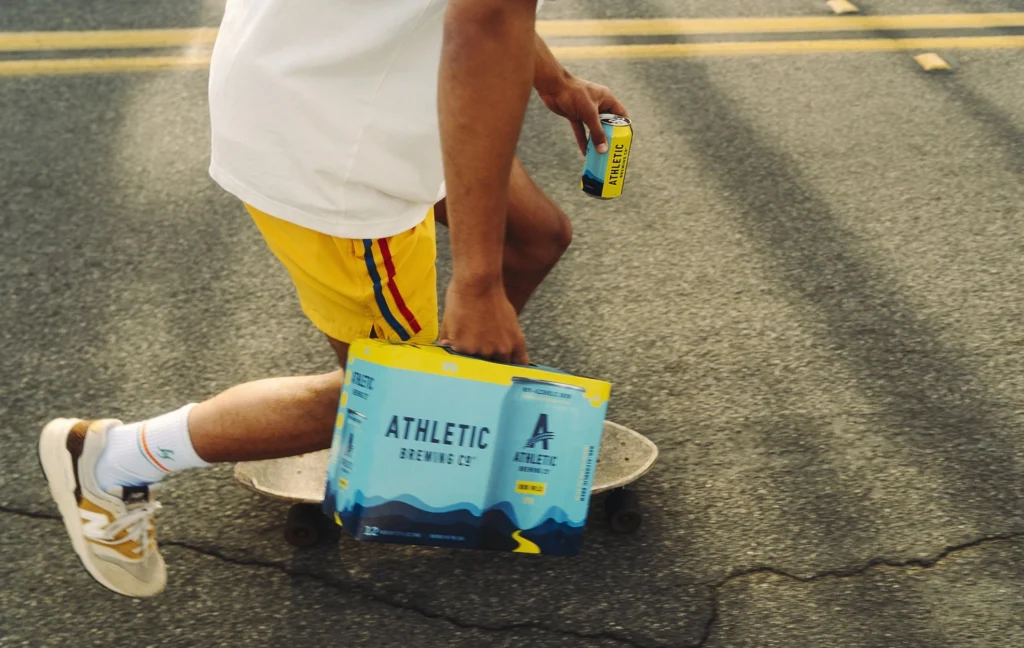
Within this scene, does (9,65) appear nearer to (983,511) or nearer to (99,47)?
(99,47)

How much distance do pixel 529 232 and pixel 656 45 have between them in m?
2.67

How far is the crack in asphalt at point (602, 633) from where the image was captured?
205 centimetres

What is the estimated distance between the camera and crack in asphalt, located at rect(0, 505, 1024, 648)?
2.05 m

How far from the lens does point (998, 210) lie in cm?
349

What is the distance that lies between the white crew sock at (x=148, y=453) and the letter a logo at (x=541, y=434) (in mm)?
682

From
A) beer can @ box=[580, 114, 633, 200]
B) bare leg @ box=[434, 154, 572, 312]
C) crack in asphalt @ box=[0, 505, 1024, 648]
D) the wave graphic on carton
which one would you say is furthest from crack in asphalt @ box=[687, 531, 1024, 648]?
beer can @ box=[580, 114, 633, 200]

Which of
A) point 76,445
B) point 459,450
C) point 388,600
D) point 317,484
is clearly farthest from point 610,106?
point 76,445

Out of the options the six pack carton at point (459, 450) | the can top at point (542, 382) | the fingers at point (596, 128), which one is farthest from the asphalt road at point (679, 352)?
the fingers at point (596, 128)

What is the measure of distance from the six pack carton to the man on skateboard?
74mm

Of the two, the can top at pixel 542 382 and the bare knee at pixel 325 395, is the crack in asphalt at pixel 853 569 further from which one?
the bare knee at pixel 325 395

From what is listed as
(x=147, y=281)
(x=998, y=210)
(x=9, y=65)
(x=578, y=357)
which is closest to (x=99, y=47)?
(x=9, y=65)

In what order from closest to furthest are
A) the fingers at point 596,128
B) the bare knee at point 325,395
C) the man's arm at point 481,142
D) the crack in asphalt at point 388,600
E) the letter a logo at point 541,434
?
the man's arm at point 481,142 < the letter a logo at point 541,434 < the bare knee at point 325,395 < the crack in asphalt at point 388,600 < the fingers at point 596,128

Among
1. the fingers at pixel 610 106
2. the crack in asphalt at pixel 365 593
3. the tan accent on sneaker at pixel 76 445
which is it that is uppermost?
the fingers at pixel 610 106

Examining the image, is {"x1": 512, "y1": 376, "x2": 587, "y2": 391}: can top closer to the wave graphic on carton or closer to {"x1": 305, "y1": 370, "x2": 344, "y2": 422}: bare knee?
the wave graphic on carton
